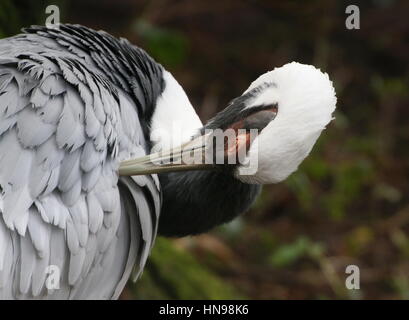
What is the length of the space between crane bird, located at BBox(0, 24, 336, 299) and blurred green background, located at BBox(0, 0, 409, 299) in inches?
54.9

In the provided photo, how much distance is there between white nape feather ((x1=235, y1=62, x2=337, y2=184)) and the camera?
10.9 feet

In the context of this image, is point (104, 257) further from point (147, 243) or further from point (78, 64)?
point (78, 64)

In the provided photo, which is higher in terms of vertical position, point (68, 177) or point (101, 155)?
point (101, 155)

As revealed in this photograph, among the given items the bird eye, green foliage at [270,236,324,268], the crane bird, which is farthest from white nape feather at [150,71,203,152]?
green foliage at [270,236,324,268]

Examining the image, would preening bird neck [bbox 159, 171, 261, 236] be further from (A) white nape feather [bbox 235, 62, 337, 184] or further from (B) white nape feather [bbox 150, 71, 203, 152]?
(A) white nape feather [bbox 235, 62, 337, 184]

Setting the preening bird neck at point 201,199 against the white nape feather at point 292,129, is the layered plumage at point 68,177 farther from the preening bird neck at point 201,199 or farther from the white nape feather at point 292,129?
the white nape feather at point 292,129

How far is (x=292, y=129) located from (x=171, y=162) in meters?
0.58

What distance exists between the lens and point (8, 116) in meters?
3.41

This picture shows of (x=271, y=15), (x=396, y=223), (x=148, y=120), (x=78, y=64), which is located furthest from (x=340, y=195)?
(x=78, y=64)

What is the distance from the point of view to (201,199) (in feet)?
13.1

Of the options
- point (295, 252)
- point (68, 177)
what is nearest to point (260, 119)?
point (68, 177)

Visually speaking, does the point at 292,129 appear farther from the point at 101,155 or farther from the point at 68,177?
the point at 68,177

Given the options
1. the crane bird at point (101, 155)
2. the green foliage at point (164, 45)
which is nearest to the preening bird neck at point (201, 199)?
the crane bird at point (101, 155)

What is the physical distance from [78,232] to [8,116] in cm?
59
